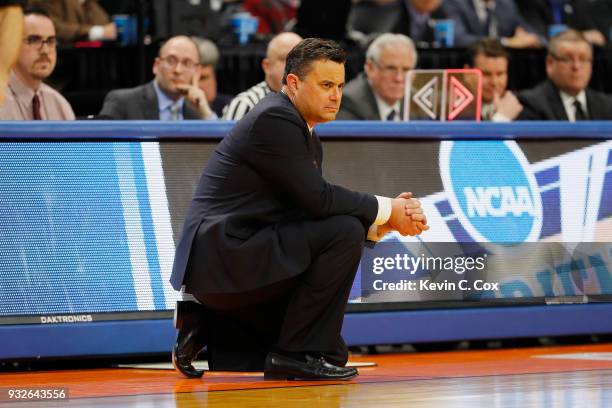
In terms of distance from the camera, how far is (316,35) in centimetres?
1117

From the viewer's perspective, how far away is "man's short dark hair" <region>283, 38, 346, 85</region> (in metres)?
5.79

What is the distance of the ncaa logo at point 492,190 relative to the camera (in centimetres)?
727

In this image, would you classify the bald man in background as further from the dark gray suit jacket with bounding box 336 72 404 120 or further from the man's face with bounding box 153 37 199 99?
the dark gray suit jacket with bounding box 336 72 404 120

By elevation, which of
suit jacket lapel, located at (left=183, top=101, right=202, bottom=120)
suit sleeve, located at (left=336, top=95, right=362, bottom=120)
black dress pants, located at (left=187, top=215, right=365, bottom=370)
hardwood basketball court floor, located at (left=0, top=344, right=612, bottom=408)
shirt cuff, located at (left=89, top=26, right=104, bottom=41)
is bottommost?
hardwood basketball court floor, located at (left=0, top=344, right=612, bottom=408)

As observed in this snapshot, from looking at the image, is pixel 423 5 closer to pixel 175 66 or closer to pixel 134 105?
pixel 175 66

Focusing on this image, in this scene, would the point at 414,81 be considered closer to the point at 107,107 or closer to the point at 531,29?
the point at 107,107

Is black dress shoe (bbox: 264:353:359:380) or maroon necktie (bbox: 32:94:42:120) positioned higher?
maroon necktie (bbox: 32:94:42:120)

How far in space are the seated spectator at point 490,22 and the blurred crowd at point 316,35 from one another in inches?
0.5

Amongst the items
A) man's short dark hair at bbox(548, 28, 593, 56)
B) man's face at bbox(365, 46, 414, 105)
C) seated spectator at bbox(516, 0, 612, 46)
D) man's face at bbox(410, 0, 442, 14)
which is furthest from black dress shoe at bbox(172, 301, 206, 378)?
seated spectator at bbox(516, 0, 612, 46)

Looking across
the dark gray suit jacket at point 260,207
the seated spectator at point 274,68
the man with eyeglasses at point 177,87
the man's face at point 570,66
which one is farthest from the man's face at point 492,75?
the dark gray suit jacket at point 260,207

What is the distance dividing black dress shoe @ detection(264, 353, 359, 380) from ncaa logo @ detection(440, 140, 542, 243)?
1740mm

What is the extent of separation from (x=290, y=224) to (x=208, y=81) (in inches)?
167

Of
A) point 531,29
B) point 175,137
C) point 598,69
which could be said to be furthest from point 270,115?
point 531,29

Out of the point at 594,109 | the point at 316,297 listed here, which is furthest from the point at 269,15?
the point at 316,297
